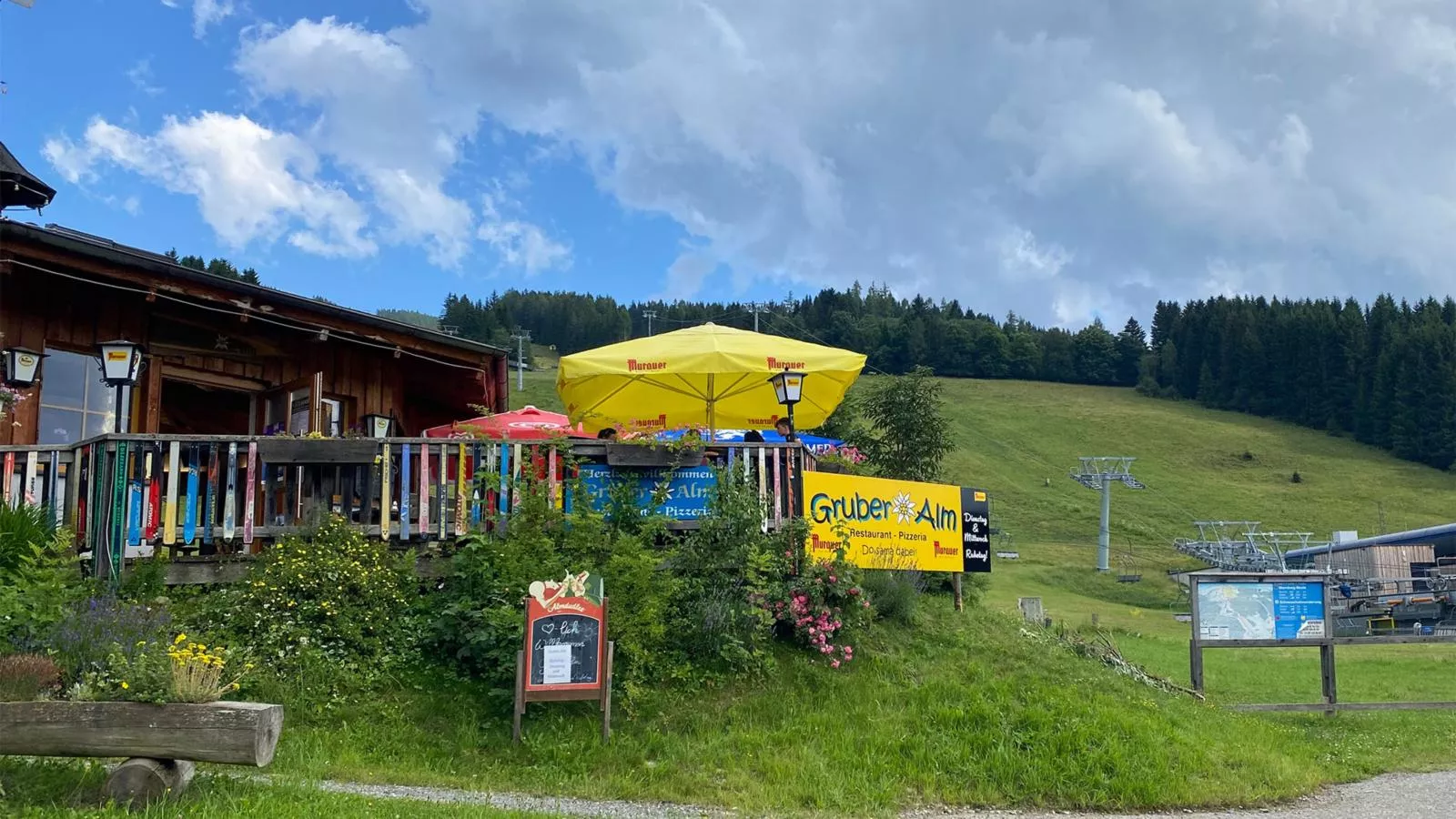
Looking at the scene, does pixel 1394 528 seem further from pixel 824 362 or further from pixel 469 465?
pixel 469 465

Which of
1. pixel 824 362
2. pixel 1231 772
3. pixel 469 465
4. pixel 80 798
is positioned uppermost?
pixel 824 362

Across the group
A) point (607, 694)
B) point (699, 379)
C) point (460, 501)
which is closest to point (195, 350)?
point (460, 501)

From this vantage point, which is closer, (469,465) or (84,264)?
Answer: (469,465)

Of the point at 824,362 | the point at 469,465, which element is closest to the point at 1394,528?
the point at 824,362

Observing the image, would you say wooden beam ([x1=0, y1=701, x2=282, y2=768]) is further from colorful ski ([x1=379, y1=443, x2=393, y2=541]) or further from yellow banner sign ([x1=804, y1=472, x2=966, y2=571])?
yellow banner sign ([x1=804, y1=472, x2=966, y2=571])

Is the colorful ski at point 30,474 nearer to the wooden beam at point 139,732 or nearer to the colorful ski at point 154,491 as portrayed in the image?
the colorful ski at point 154,491

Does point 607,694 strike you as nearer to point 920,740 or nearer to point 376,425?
point 920,740

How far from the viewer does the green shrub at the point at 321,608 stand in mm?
8234

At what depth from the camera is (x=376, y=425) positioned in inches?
603

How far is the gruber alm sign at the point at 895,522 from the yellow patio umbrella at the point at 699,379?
1.77m

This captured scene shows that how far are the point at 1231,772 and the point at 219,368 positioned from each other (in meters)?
12.2

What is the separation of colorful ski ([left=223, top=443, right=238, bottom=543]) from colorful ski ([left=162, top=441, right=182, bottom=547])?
1.27 feet

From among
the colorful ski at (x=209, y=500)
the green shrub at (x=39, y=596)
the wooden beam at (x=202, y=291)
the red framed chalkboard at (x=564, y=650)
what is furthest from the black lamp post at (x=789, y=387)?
the green shrub at (x=39, y=596)

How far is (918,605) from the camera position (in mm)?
11133
